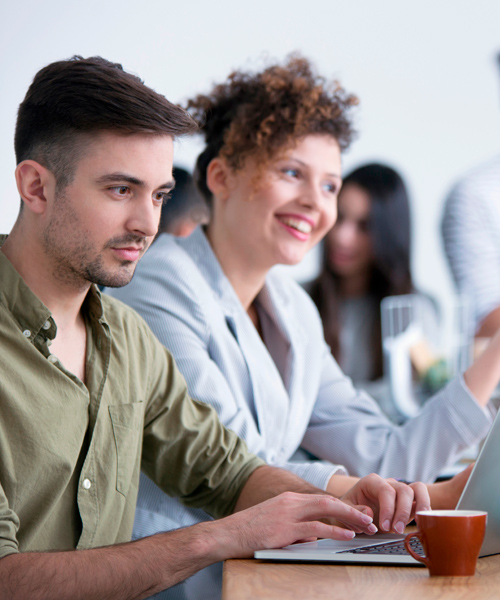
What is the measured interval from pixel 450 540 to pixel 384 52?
302 centimetres

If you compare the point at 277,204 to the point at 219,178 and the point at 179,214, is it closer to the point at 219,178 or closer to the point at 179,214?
the point at 219,178

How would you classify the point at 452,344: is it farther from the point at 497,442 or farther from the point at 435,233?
the point at 497,442

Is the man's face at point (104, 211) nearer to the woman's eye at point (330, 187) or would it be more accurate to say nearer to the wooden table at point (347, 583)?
the wooden table at point (347, 583)

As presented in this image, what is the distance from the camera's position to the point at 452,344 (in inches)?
130

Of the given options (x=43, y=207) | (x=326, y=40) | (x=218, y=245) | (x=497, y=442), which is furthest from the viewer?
(x=326, y=40)

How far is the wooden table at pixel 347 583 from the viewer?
0.61 metres

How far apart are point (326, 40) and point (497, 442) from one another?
2836 mm

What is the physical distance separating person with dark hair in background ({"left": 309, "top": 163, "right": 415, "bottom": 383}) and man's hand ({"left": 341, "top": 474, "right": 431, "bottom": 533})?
239 cm


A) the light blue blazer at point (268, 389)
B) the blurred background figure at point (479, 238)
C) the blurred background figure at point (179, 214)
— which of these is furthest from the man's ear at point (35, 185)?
the blurred background figure at point (479, 238)

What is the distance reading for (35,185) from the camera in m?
0.99

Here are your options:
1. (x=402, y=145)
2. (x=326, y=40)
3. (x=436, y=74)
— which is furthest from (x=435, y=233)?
(x=326, y=40)

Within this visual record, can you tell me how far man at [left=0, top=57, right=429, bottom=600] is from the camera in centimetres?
78

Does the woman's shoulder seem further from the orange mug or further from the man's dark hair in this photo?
the orange mug

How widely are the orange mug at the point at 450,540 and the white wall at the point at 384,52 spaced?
2584 mm
